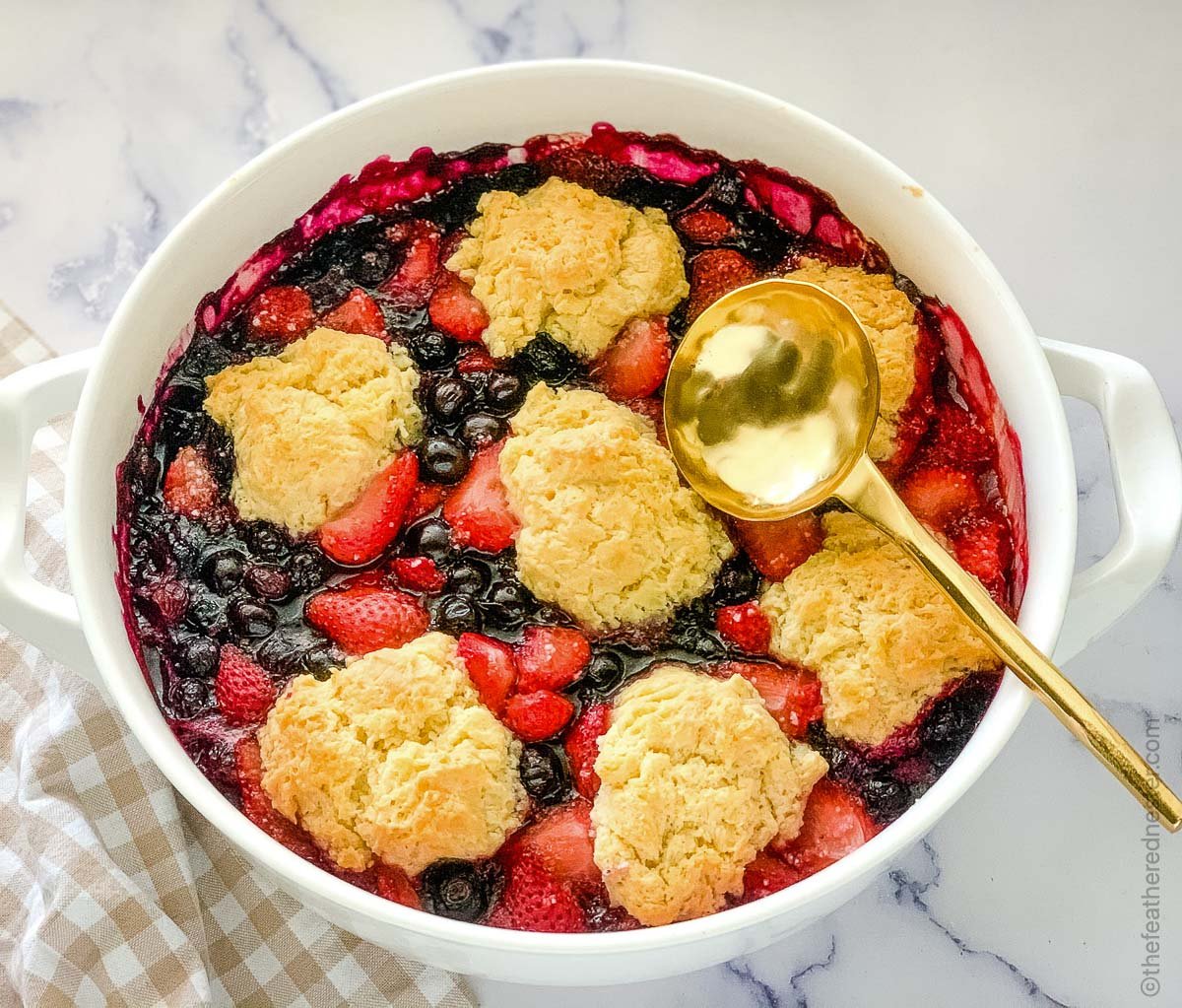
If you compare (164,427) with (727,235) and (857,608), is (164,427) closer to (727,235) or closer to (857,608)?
(727,235)

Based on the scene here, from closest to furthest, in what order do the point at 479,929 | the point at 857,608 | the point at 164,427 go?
1. the point at 479,929
2. the point at 857,608
3. the point at 164,427

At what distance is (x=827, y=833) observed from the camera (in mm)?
1854

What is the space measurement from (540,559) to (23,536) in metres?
0.73

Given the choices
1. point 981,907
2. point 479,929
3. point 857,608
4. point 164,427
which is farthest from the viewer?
point 981,907

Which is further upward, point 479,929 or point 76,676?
point 479,929

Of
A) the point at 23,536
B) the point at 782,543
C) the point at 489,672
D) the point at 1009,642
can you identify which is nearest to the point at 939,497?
the point at 782,543

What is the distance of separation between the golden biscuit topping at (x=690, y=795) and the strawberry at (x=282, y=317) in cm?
82

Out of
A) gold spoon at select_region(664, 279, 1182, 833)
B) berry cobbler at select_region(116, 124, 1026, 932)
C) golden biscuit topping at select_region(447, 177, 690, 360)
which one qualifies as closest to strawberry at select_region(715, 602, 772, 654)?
berry cobbler at select_region(116, 124, 1026, 932)

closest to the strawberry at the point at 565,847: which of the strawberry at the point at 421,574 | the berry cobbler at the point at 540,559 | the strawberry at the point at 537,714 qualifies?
the berry cobbler at the point at 540,559

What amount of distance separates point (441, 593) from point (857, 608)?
0.61 m

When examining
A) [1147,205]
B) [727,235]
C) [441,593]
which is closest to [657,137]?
[727,235]

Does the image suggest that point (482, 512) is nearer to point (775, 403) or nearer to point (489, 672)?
point (489, 672)

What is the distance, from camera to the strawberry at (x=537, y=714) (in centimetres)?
188

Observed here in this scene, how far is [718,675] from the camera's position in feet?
6.34
